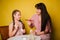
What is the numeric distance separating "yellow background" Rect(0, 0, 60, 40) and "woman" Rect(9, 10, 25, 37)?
12cm

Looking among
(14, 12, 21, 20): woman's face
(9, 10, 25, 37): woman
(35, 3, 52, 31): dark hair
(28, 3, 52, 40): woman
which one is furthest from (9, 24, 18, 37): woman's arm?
(35, 3, 52, 31): dark hair

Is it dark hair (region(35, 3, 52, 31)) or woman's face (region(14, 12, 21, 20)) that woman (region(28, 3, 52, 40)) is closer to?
dark hair (region(35, 3, 52, 31))

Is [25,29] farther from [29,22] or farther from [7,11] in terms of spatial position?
[7,11]

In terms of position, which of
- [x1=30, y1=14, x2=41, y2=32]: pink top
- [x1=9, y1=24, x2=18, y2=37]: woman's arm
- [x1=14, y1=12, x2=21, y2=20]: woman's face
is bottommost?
[x1=9, y1=24, x2=18, y2=37]: woman's arm

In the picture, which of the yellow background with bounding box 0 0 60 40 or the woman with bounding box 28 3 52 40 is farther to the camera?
the yellow background with bounding box 0 0 60 40

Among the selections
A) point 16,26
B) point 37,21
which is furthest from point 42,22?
point 16,26

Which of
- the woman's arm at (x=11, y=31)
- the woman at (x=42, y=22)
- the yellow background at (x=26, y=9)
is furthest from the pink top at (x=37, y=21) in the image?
the woman's arm at (x=11, y=31)

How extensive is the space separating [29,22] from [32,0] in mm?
358

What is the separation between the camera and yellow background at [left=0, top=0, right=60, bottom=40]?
2.73 metres

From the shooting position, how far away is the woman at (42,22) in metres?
2.56

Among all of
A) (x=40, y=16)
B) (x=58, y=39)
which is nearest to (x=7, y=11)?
(x=40, y=16)

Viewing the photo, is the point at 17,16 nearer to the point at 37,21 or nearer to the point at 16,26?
the point at 16,26

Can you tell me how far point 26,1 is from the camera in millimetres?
2848

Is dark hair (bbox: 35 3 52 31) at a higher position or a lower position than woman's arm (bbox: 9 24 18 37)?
higher
